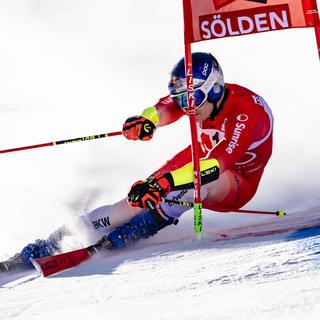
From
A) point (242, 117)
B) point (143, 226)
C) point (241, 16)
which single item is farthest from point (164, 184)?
point (241, 16)

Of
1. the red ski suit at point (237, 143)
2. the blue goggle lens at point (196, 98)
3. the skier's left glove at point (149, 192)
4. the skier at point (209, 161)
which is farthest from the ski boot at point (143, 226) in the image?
the blue goggle lens at point (196, 98)

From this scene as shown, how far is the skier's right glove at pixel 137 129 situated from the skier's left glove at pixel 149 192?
104cm

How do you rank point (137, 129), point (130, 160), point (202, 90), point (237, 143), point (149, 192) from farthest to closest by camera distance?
point (130, 160) < point (137, 129) < point (202, 90) < point (237, 143) < point (149, 192)

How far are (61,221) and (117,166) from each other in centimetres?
166

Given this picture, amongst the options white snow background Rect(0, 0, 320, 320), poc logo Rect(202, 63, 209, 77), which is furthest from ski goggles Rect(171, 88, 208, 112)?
white snow background Rect(0, 0, 320, 320)

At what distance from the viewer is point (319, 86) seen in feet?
29.5

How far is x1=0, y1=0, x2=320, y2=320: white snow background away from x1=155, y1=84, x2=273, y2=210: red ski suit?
0.81 feet

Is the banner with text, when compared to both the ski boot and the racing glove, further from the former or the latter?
the ski boot

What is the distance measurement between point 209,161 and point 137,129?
0.98 metres

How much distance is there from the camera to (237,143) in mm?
4699

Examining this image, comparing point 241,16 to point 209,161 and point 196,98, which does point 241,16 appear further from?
point 209,161

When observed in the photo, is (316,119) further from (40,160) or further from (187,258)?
(187,258)

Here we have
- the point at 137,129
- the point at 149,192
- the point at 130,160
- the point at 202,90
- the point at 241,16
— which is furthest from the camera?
the point at 130,160

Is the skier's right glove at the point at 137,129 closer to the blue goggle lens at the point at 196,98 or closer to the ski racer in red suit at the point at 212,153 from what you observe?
the ski racer in red suit at the point at 212,153
